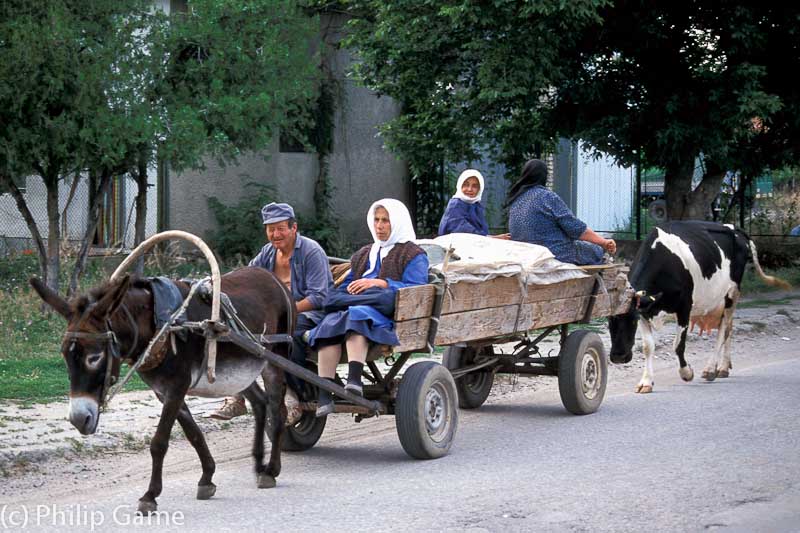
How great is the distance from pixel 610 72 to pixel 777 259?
6388mm

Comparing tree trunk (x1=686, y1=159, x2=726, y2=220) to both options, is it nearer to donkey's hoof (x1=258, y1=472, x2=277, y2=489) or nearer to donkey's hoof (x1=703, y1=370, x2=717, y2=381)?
donkey's hoof (x1=703, y1=370, x2=717, y2=381)

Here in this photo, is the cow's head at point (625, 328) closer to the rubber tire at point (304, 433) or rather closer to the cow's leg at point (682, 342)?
the cow's leg at point (682, 342)

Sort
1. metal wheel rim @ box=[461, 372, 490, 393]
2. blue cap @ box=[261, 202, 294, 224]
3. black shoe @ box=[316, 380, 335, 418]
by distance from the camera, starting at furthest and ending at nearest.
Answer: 1. metal wheel rim @ box=[461, 372, 490, 393]
2. blue cap @ box=[261, 202, 294, 224]
3. black shoe @ box=[316, 380, 335, 418]

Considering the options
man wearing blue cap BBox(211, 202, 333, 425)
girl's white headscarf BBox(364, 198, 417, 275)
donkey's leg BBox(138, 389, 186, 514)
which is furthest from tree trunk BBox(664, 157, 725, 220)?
donkey's leg BBox(138, 389, 186, 514)

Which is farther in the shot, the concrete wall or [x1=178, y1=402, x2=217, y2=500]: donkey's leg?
the concrete wall

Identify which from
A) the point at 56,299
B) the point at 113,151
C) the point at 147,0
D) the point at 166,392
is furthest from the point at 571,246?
the point at 147,0

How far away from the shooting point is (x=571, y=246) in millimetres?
9984

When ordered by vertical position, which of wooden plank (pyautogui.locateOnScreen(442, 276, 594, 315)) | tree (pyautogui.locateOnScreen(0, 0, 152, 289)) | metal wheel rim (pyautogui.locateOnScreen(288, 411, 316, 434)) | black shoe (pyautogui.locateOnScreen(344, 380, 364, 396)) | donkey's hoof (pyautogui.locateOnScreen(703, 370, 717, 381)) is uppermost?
tree (pyautogui.locateOnScreen(0, 0, 152, 289))

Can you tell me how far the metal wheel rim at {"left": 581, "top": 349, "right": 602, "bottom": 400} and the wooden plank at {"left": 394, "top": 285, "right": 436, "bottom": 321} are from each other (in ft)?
7.12

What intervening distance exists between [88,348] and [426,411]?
267 centimetres

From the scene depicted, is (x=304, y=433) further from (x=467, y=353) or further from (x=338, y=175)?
(x=338, y=175)

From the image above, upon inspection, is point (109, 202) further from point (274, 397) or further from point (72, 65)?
point (274, 397)

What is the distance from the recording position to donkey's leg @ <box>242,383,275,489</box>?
7211mm

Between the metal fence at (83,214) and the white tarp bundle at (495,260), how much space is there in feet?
40.4
